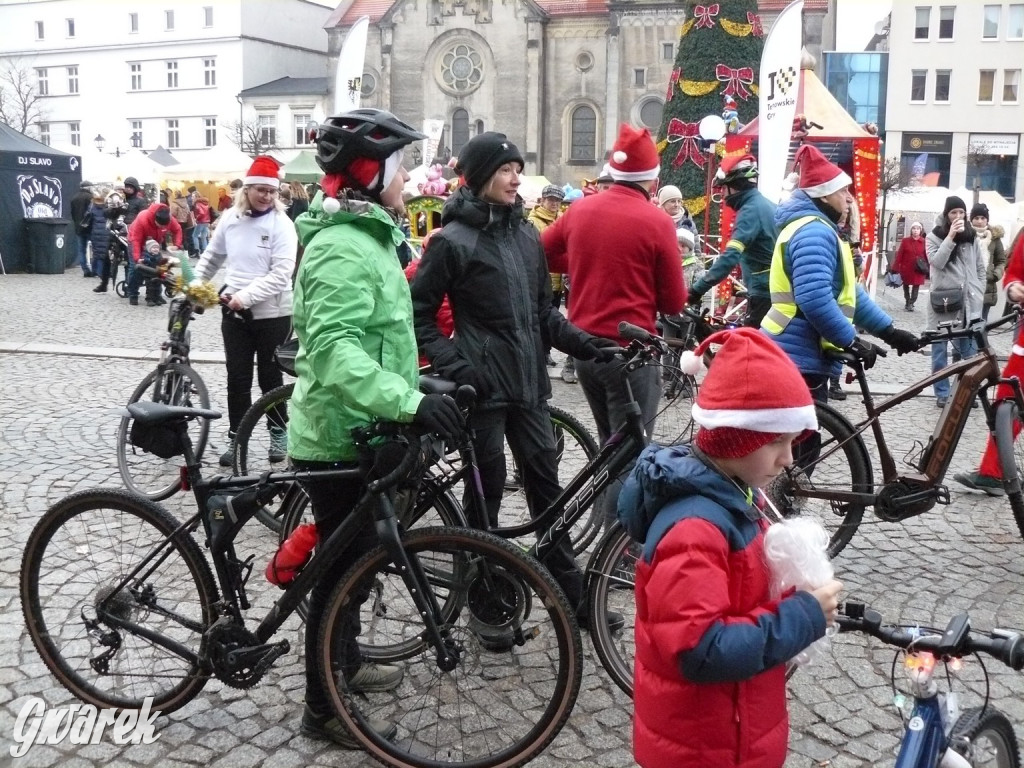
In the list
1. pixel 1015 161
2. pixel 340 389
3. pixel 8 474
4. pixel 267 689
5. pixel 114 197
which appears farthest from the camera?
pixel 1015 161

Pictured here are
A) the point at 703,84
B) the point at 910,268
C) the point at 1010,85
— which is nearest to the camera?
the point at 910,268

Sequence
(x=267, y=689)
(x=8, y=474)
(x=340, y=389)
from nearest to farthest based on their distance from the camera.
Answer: (x=340, y=389)
(x=267, y=689)
(x=8, y=474)

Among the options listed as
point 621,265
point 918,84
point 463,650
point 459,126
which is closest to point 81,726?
point 463,650

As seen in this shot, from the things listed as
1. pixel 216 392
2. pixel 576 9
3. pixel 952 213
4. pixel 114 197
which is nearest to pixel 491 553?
pixel 216 392

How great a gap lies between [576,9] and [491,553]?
6524 cm

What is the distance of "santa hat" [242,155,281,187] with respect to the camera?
6.50 meters

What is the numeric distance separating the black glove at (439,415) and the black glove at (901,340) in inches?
116

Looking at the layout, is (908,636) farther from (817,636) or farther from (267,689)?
(267,689)

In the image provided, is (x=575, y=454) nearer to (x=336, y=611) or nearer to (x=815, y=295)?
(x=815, y=295)

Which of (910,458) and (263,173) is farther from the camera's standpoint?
(263,173)

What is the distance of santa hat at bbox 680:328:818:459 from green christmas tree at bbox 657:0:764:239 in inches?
780

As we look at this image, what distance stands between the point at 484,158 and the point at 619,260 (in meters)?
1.01

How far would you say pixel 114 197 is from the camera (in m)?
19.7

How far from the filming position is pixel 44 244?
21.6 metres
